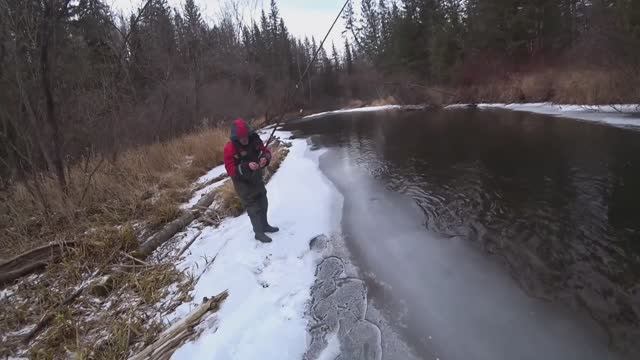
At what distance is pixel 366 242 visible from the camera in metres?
4.81

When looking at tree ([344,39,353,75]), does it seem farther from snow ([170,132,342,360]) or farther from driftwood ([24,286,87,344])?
driftwood ([24,286,87,344])

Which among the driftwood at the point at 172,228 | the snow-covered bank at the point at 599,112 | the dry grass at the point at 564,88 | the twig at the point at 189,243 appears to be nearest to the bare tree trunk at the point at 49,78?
the driftwood at the point at 172,228

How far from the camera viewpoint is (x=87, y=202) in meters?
6.16

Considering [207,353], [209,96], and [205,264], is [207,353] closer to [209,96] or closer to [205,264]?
[205,264]

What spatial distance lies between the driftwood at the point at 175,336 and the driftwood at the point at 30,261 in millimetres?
2515

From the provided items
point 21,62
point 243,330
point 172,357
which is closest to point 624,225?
point 243,330

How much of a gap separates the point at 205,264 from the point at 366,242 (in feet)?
7.13

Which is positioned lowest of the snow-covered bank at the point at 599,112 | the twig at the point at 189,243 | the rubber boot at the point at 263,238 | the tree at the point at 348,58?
the snow-covered bank at the point at 599,112

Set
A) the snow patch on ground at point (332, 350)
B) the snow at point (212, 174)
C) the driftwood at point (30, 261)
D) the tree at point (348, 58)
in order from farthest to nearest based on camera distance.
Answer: the tree at point (348, 58) → the snow at point (212, 174) → the driftwood at point (30, 261) → the snow patch on ground at point (332, 350)

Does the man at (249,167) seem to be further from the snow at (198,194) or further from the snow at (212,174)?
the snow at (212,174)

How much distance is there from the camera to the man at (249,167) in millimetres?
4363

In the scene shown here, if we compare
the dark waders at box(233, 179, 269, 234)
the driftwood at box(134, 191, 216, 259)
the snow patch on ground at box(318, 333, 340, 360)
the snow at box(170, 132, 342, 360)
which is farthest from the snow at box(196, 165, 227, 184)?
the snow patch on ground at box(318, 333, 340, 360)

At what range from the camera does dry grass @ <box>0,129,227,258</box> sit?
527 centimetres

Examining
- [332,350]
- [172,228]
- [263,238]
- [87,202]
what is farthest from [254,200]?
[87,202]
